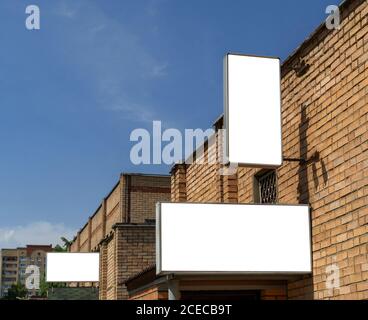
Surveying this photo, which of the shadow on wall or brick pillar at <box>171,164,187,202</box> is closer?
A: the shadow on wall

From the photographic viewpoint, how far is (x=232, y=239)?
32.4 feet

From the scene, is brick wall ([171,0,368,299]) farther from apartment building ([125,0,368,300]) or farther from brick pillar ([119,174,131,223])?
brick pillar ([119,174,131,223])

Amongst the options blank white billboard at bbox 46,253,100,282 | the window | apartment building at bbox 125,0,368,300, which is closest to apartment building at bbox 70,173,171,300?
blank white billboard at bbox 46,253,100,282

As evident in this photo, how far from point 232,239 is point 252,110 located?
6.59ft

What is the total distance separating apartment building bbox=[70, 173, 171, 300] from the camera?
26297 mm

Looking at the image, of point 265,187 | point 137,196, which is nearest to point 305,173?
point 265,187

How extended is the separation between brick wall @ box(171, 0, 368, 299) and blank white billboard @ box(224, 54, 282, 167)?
0.61 meters

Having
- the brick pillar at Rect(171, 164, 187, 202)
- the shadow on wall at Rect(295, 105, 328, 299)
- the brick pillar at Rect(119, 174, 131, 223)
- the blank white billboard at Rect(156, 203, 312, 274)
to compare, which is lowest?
the blank white billboard at Rect(156, 203, 312, 274)

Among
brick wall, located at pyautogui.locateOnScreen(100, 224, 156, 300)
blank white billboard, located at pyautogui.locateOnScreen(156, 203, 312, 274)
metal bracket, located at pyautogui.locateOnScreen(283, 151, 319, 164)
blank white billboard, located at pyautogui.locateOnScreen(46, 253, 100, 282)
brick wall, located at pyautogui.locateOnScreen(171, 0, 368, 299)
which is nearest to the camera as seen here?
brick wall, located at pyautogui.locateOnScreen(171, 0, 368, 299)

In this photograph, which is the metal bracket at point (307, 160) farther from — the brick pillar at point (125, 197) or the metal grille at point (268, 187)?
the brick pillar at point (125, 197)

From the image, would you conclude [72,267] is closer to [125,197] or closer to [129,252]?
[125,197]

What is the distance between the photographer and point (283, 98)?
38.5ft
